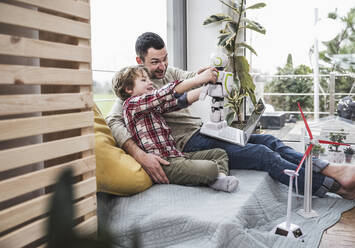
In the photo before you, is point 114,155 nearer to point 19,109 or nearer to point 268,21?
point 19,109

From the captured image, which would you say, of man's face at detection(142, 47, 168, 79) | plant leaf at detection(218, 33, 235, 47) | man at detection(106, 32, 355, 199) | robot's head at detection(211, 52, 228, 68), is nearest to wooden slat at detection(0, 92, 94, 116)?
man at detection(106, 32, 355, 199)

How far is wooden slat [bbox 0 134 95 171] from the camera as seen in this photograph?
0.83m

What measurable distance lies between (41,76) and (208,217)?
751mm

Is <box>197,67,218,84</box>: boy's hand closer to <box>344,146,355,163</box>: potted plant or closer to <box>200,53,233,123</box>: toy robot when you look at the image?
<box>200,53,233,123</box>: toy robot

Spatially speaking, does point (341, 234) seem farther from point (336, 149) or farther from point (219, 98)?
point (336, 149)

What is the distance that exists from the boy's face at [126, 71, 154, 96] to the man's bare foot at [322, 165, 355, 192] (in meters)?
1.08

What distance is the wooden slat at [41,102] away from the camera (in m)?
0.83

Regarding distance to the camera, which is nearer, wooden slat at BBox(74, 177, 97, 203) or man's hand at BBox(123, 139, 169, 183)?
wooden slat at BBox(74, 177, 97, 203)

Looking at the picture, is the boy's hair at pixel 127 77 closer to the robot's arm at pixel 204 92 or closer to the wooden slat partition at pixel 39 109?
the robot's arm at pixel 204 92

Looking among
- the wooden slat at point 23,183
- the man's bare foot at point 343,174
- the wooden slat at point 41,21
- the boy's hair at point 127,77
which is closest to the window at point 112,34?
the boy's hair at point 127,77

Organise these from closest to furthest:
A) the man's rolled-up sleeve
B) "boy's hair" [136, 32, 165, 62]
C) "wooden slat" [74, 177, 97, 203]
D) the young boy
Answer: "wooden slat" [74, 177, 97, 203] → the young boy → the man's rolled-up sleeve → "boy's hair" [136, 32, 165, 62]

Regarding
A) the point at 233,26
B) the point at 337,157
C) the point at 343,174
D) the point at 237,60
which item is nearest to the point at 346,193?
the point at 343,174

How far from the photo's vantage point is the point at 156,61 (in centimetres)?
197

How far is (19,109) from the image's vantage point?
86 cm
